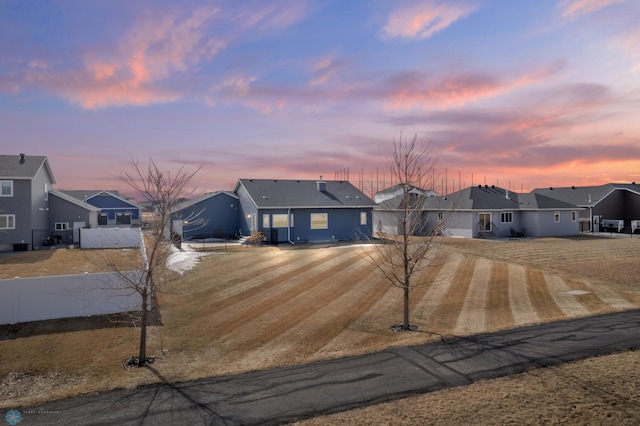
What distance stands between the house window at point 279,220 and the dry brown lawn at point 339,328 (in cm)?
899

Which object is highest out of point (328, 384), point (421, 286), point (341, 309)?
point (421, 286)

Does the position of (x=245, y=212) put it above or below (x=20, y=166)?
below

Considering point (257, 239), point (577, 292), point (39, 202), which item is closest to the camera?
point (577, 292)

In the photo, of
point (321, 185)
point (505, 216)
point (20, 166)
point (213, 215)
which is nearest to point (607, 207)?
point (505, 216)

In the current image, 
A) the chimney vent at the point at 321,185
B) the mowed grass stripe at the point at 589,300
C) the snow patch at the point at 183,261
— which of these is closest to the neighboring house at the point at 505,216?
the chimney vent at the point at 321,185

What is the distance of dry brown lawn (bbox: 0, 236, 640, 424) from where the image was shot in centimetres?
878

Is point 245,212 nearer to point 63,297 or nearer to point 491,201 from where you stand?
point 63,297

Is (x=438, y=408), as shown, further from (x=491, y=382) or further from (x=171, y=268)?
(x=171, y=268)

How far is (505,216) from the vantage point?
1774 inches

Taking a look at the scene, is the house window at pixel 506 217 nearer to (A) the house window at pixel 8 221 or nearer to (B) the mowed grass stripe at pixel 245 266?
(B) the mowed grass stripe at pixel 245 266

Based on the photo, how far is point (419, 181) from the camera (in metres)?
16.2

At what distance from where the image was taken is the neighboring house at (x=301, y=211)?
37.7 m

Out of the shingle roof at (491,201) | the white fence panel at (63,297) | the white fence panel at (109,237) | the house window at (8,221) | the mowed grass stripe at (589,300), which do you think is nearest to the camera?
the white fence panel at (63,297)

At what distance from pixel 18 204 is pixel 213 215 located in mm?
17250
